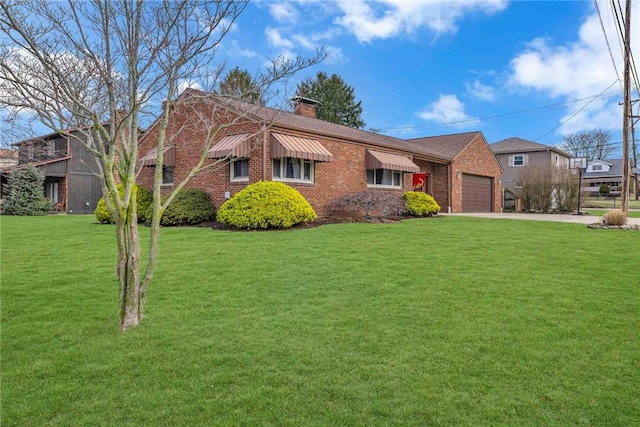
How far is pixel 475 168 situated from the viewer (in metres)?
25.0

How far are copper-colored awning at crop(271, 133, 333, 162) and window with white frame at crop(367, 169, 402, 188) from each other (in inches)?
137

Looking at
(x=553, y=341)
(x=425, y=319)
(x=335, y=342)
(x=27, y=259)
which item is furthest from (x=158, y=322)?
(x=27, y=259)

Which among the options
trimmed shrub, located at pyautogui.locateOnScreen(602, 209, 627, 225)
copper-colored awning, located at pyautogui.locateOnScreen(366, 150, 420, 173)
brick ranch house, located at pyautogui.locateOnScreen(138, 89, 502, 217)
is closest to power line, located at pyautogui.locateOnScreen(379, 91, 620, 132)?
brick ranch house, located at pyautogui.locateOnScreen(138, 89, 502, 217)

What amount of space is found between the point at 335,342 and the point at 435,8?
12.1 meters

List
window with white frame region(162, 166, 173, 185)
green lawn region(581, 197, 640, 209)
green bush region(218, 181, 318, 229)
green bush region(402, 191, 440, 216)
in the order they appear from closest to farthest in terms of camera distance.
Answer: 1. green bush region(218, 181, 318, 229)
2. window with white frame region(162, 166, 173, 185)
3. green bush region(402, 191, 440, 216)
4. green lawn region(581, 197, 640, 209)

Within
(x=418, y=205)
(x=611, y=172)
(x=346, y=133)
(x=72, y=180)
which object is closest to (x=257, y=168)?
(x=346, y=133)

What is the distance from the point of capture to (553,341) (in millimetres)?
3852

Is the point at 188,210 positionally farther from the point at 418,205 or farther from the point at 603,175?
the point at 603,175

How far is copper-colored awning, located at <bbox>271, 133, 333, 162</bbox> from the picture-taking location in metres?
13.7

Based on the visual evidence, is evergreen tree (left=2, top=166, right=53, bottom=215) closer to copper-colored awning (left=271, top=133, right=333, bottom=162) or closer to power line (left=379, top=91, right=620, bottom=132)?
copper-colored awning (left=271, top=133, right=333, bottom=162)

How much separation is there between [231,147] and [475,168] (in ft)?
56.3

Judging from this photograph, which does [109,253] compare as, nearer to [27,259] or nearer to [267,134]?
[27,259]

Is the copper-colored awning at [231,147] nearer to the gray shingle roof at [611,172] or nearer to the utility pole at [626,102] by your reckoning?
the utility pole at [626,102]

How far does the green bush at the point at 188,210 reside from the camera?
13875 mm
